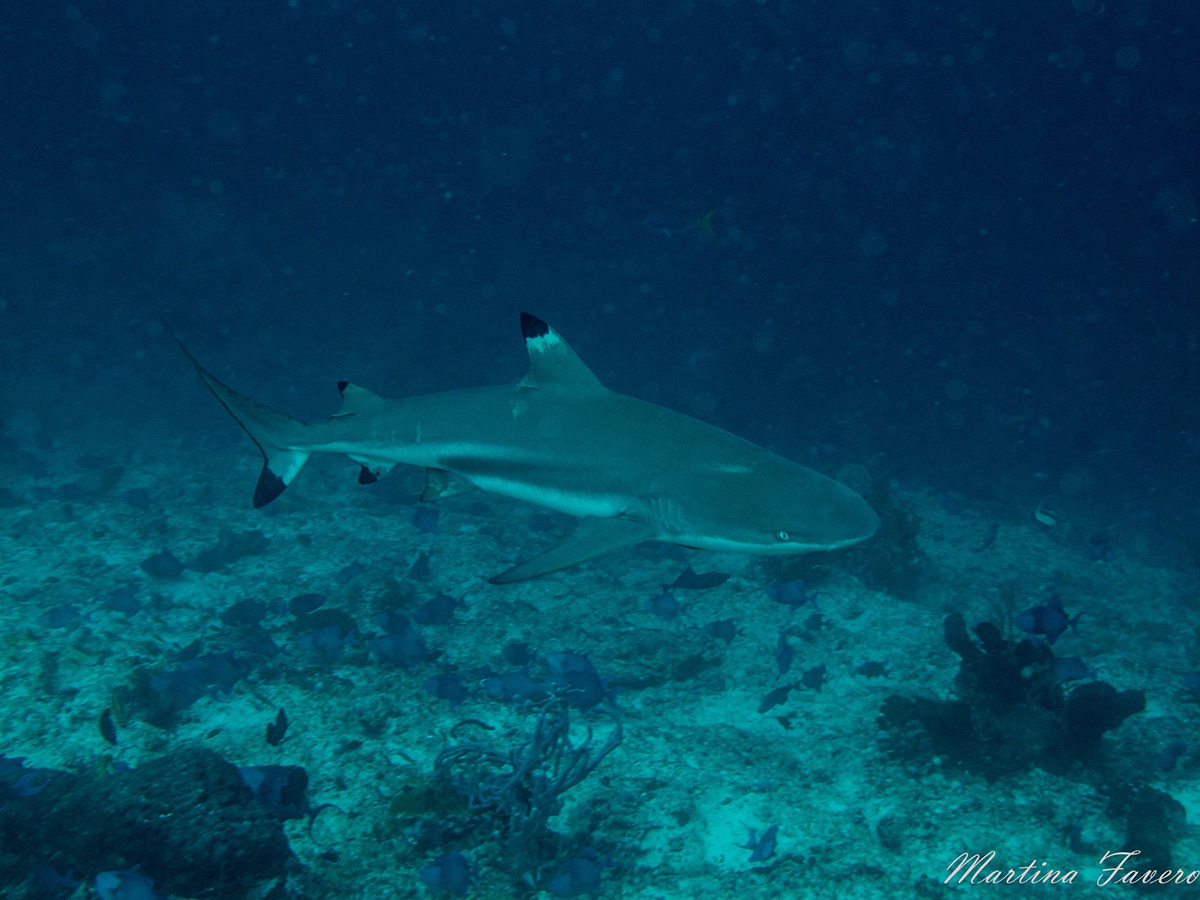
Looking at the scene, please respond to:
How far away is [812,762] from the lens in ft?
18.2

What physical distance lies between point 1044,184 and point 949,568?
56932mm

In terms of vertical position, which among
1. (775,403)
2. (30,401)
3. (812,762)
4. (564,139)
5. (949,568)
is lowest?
(812,762)

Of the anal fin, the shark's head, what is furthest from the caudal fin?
the shark's head

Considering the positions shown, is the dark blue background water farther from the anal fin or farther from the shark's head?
the shark's head

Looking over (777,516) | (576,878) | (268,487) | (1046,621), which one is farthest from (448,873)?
(1046,621)

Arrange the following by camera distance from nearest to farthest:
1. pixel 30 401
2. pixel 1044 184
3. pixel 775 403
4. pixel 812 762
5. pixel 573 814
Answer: pixel 573 814 < pixel 812 762 < pixel 30 401 < pixel 775 403 < pixel 1044 184

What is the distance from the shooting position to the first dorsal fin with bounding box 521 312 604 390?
497cm

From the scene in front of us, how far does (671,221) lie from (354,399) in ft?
40.5

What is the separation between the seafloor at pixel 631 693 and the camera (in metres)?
4.48

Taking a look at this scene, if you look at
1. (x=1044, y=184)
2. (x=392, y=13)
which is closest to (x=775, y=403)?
(x=1044, y=184)

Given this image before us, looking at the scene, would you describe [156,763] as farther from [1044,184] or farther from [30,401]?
[1044,184]

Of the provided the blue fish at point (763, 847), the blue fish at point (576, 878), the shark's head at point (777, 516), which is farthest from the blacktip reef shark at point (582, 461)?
the blue fish at point (763, 847)

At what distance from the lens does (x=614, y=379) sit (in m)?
31.5
